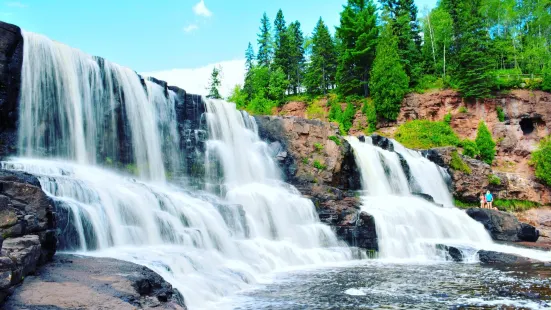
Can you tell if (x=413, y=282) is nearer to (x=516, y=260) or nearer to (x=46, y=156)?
(x=516, y=260)

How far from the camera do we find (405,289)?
35.4 feet

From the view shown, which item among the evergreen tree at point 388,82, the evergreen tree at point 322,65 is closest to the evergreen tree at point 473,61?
the evergreen tree at point 388,82

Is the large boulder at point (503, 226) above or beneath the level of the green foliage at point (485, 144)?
beneath

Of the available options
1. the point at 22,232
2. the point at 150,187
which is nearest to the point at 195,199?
the point at 150,187

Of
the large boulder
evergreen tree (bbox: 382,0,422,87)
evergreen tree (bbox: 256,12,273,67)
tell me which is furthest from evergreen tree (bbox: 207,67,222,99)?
the large boulder

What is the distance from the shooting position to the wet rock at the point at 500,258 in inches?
639

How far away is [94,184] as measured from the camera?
13.0 metres

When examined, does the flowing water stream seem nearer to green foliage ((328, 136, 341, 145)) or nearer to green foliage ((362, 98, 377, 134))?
green foliage ((328, 136, 341, 145))

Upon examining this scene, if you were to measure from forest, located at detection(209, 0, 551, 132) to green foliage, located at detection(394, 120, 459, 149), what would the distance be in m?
2.46

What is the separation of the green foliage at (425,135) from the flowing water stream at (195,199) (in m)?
8.35

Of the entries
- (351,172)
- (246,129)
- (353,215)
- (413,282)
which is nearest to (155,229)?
(413,282)

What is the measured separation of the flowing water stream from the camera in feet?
35.6

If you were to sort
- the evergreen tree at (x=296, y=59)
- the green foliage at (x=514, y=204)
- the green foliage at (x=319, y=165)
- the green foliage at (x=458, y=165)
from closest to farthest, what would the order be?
1. the green foliage at (x=319, y=165)
2. the green foliage at (x=458, y=165)
3. the green foliage at (x=514, y=204)
4. the evergreen tree at (x=296, y=59)

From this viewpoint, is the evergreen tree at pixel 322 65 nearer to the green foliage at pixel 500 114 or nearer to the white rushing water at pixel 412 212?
the green foliage at pixel 500 114
